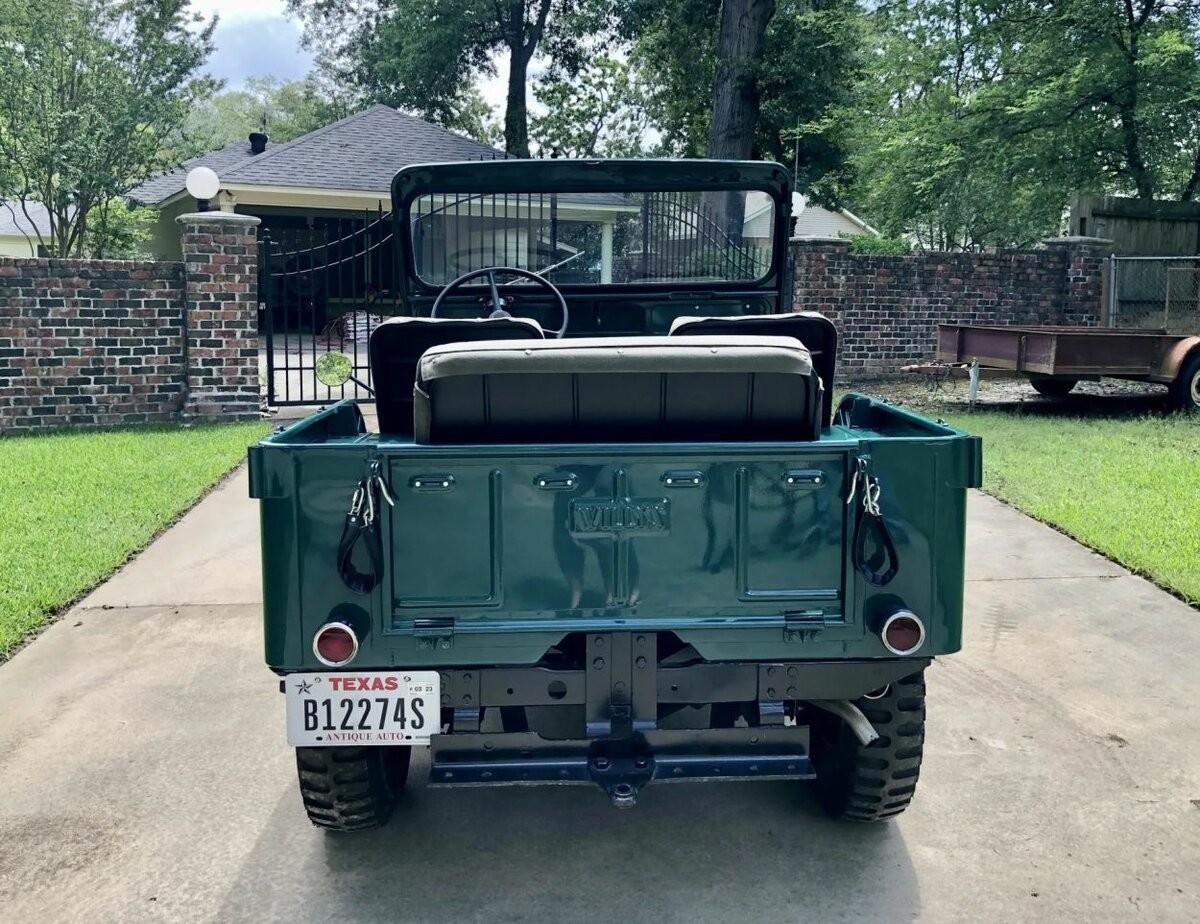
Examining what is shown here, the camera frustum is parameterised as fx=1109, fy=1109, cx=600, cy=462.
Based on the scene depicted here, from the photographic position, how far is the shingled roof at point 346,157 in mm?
19750

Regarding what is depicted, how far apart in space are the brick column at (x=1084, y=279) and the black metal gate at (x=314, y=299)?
29.1ft

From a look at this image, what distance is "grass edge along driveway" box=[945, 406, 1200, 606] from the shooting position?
607 cm

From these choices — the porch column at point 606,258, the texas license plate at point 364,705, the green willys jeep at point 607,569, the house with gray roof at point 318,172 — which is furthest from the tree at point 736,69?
the texas license plate at point 364,705

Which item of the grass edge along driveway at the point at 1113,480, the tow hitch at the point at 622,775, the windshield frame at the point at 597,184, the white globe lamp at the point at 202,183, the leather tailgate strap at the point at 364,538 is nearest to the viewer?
the leather tailgate strap at the point at 364,538

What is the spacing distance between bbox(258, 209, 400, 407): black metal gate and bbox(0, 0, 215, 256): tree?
8.18 feet

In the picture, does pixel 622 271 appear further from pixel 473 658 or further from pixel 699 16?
pixel 699 16

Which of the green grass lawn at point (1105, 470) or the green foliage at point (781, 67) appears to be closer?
the green grass lawn at point (1105, 470)

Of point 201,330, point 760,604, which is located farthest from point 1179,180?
point 760,604

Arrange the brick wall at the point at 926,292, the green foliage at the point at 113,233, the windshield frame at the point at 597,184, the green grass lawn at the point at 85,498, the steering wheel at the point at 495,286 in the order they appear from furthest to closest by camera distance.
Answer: the green foliage at the point at 113,233 < the brick wall at the point at 926,292 < the green grass lawn at the point at 85,498 < the windshield frame at the point at 597,184 < the steering wheel at the point at 495,286

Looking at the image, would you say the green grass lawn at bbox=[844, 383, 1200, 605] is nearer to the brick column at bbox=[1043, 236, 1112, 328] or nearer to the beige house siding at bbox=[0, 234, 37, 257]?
the brick column at bbox=[1043, 236, 1112, 328]

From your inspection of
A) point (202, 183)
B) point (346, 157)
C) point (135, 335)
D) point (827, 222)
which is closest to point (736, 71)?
point (346, 157)

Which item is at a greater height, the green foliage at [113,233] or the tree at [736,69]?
the tree at [736,69]

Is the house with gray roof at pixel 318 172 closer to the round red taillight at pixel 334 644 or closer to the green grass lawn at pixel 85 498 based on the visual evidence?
the green grass lawn at pixel 85 498

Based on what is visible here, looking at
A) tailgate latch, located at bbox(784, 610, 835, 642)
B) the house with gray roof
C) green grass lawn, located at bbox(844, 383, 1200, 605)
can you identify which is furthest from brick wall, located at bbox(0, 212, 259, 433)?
tailgate latch, located at bbox(784, 610, 835, 642)
